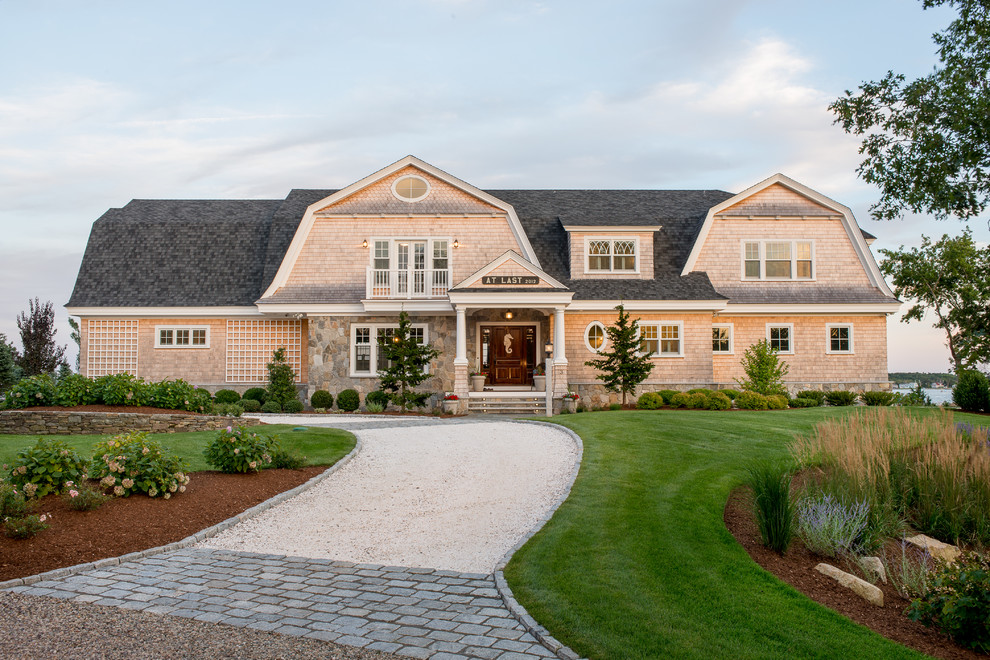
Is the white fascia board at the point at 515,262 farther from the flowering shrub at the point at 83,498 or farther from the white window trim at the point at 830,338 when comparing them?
the flowering shrub at the point at 83,498

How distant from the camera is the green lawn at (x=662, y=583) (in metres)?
4.85

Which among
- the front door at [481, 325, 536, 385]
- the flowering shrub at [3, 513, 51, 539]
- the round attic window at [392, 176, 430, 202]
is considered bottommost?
the flowering shrub at [3, 513, 51, 539]

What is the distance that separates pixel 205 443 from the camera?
43.0ft

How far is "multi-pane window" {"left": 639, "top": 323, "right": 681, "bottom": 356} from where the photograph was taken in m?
22.6

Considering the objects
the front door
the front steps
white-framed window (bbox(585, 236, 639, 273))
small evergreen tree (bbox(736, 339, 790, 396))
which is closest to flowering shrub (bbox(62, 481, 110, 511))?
the front steps

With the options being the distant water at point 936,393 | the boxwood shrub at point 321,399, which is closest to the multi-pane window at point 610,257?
the boxwood shrub at point 321,399

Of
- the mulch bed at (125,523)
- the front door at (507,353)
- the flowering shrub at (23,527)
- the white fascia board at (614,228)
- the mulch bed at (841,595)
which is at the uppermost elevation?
the white fascia board at (614,228)

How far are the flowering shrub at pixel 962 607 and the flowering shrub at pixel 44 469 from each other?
8475mm

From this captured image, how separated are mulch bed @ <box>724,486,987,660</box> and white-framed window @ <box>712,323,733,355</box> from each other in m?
16.0

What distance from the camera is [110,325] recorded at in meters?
23.0

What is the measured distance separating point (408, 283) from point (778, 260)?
12366 mm

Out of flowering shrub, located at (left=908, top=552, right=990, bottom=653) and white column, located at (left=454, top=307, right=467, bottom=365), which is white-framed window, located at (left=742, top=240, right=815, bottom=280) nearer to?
white column, located at (left=454, top=307, right=467, bottom=365)

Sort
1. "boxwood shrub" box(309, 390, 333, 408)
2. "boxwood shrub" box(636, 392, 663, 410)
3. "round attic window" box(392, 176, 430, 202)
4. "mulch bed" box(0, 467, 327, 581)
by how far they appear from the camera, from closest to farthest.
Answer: "mulch bed" box(0, 467, 327, 581) < "boxwood shrub" box(636, 392, 663, 410) < "boxwood shrub" box(309, 390, 333, 408) < "round attic window" box(392, 176, 430, 202)

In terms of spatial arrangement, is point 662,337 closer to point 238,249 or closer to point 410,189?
point 410,189
